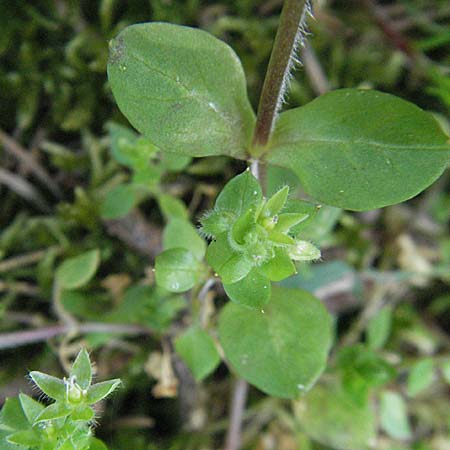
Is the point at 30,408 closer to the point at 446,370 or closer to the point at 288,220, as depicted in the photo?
the point at 288,220

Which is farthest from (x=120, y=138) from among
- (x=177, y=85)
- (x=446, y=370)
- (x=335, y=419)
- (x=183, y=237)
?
(x=446, y=370)

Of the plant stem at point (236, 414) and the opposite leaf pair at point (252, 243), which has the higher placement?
the opposite leaf pair at point (252, 243)

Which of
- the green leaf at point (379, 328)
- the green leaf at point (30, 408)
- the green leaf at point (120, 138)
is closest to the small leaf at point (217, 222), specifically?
the green leaf at point (30, 408)

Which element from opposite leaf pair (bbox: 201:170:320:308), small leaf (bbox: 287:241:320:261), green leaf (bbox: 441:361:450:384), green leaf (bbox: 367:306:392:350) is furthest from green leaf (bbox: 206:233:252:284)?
green leaf (bbox: 441:361:450:384)

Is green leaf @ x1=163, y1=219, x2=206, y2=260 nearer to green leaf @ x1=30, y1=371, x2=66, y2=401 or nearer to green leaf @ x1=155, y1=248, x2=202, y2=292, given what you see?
green leaf @ x1=155, y1=248, x2=202, y2=292

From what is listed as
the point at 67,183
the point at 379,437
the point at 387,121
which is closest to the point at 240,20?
the point at 67,183

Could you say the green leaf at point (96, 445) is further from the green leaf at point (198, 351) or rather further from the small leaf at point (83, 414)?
the green leaf at point (198, 351)
